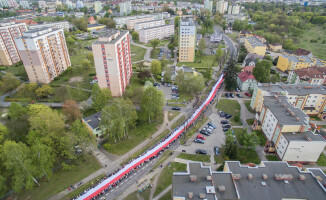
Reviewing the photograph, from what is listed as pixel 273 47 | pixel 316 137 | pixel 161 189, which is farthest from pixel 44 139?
pixel 273 47

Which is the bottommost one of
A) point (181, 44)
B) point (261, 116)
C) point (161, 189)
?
point (161, 189)

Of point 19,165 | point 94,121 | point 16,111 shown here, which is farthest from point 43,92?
point 19,165

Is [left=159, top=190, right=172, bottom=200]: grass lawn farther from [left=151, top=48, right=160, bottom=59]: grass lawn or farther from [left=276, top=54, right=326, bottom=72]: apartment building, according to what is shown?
[left=151, top=48, right=160, bottom=59]: grass lawn

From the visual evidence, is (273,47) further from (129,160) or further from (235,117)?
(129,160)

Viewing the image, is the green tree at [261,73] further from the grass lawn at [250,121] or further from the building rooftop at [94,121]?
the building rooftop at [94,121]

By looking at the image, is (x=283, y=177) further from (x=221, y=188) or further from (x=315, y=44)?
(x=315, y=44)

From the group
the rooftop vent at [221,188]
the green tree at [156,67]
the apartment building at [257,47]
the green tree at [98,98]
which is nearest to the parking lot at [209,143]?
the rooftop vent at [221,188]

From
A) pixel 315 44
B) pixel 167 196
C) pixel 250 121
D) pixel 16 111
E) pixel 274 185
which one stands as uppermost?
pixel 274 185
